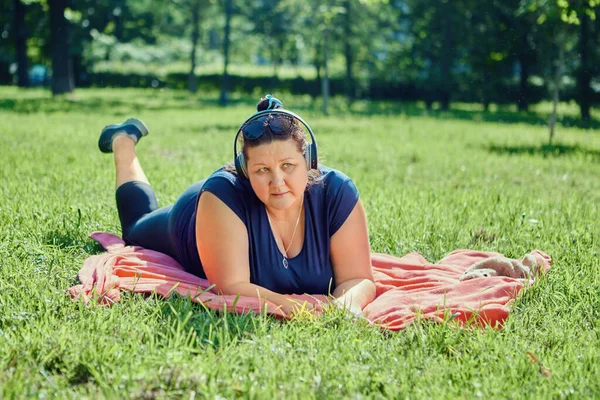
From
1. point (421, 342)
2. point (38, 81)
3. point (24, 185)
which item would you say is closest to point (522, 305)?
point (421, 342)

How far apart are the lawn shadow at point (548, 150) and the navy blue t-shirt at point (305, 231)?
8.11 m

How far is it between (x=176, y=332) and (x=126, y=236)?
1.87m

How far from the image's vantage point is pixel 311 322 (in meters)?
3.31

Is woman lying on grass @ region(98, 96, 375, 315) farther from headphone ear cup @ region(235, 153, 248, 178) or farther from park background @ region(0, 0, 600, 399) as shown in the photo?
park background @ region(0, 0, 600, 399)

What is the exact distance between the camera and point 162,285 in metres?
3.69

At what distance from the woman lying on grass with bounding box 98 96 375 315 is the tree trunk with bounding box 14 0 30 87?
106 ft

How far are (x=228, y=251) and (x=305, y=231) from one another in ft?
1.54

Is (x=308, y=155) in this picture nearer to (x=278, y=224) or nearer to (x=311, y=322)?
(x=278, y=224)

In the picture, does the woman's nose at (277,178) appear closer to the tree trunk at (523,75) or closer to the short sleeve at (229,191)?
the short sleeve at (229,191)

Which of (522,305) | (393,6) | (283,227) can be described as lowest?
(522,305)

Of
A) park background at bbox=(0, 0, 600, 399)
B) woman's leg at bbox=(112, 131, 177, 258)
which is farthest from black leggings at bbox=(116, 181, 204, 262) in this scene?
park background at bbox=(0, 0, 600, 399)

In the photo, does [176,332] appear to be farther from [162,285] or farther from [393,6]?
[393,6]

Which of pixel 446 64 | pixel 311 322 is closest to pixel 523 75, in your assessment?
pixel 446 64

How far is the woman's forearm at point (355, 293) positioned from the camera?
358 centimetres
